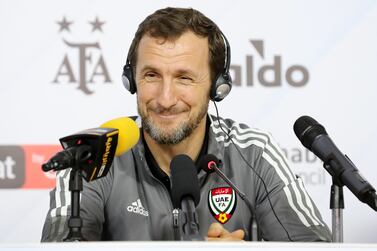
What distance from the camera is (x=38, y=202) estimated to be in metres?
2.98

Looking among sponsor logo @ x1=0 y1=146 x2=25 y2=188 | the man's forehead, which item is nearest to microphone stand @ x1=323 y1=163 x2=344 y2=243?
the man's forehead

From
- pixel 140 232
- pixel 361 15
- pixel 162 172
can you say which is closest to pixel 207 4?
pixel 361 15

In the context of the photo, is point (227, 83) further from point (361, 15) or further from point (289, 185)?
point (361, 15)

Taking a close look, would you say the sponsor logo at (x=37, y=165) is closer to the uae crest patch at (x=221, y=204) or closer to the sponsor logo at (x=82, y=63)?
the sponsor logo at (x=82, y=63)

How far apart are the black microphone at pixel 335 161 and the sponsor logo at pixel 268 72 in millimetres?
1207

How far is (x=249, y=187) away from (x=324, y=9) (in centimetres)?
109

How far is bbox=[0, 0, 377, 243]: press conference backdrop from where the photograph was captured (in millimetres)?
2949

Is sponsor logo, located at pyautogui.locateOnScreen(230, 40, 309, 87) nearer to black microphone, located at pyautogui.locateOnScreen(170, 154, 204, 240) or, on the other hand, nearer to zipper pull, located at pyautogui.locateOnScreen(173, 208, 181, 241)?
zipper pull, located at pyautogui.locateOnScreen(173, 208, 181, 241)

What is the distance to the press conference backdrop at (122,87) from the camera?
2.95 m

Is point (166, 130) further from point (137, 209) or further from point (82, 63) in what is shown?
point (82, 63)

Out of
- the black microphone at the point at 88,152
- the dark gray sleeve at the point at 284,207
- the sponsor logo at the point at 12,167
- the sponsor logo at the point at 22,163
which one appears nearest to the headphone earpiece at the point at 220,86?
the dark gray sleeve at the point at 284,207

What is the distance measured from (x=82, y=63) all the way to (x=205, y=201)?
991 millimetres

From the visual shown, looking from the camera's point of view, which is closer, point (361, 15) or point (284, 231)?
point (284, 231)

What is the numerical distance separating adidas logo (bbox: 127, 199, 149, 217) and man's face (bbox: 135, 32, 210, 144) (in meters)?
0.22
